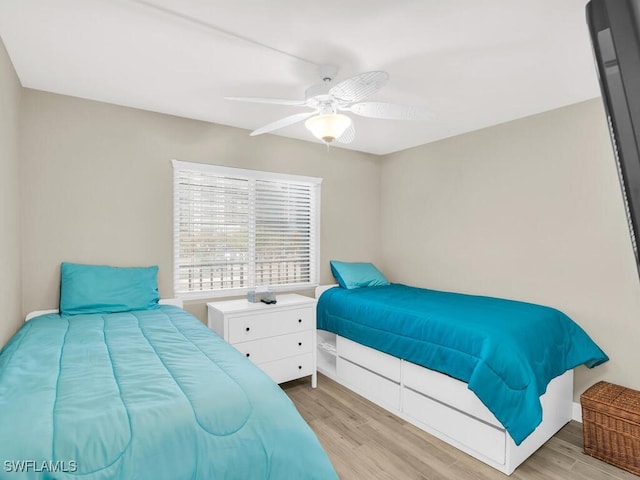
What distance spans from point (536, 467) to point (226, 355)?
1.98m

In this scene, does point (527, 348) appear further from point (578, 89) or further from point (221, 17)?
point (221, 17)

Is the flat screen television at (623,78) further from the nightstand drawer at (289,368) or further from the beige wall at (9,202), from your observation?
the nightstand drawer at (289,368)

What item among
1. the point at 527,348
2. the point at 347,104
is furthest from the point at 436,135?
the point at 527,348

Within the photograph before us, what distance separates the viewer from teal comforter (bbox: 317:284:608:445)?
2.01 metres

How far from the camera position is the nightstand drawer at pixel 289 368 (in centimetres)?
300

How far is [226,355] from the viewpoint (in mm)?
1646

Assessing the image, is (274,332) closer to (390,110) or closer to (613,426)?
(390,110)

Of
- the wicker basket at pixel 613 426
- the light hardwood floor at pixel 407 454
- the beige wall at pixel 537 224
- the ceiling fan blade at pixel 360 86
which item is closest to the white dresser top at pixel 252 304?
the light hardwood floor at pixel 407 454

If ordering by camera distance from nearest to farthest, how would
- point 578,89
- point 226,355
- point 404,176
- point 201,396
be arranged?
point 201,396
point 226,355
point 578,89
point 404,176

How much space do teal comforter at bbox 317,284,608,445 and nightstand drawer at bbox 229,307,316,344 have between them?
34cm

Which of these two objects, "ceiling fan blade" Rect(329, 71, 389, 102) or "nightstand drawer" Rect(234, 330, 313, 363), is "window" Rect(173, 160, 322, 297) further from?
"ceiling fan blade" Rect(329, 71, 389, 102)

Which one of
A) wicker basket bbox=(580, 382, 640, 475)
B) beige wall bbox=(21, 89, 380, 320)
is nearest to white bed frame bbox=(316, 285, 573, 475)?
wicker basket bbox=(580, 382, 640, 475)

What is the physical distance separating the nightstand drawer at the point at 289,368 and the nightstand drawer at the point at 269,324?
9.6 inches

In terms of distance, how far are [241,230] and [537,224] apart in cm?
259
